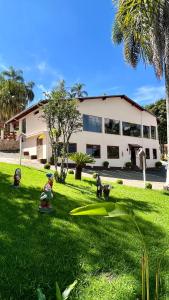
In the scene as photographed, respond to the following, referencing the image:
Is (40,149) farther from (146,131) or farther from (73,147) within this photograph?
(146,131)

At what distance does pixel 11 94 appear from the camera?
4584 cm

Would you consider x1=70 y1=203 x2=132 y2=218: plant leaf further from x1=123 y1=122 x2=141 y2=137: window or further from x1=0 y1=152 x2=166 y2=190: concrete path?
x1=123 y1=122 x2=141 y2=137: window

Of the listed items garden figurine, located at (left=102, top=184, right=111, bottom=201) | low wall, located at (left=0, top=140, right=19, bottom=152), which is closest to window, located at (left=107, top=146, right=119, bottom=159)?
low wall, located at (left=0, top=140, right=19, bottom=152)

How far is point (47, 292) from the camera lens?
4.48m

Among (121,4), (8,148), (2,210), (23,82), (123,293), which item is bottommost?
(123,293)

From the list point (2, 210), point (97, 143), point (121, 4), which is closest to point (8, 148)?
point (97, 143)

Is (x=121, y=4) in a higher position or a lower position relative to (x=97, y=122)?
higher

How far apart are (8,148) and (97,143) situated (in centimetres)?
1185

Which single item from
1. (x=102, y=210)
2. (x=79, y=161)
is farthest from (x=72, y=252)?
(x=79, y=161)

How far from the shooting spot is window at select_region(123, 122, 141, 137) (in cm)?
3706

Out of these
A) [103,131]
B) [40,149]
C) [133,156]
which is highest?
[103,131]

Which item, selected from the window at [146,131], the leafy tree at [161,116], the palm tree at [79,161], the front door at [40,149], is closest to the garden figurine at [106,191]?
the palm tree at [79,161]

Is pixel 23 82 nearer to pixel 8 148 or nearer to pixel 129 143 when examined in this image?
pixel 8 148

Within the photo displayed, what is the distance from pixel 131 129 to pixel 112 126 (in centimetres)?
362
